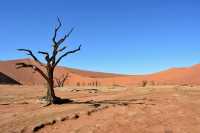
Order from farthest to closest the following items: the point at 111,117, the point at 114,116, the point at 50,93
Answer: the point at 50,93
the point at 114,116
the point at 111,117

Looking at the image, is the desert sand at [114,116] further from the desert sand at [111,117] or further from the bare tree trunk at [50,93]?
the bare tree trunk at [50,93]

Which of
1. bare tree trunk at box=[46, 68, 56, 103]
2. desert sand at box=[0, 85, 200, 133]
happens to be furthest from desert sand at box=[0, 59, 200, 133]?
bare tree trunk at box=[46, 68, 56, 103]

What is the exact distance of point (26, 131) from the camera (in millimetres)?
16562

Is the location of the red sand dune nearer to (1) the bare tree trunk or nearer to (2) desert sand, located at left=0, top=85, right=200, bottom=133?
(1) the bare tree trunk

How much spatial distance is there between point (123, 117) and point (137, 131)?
2029 millimetres

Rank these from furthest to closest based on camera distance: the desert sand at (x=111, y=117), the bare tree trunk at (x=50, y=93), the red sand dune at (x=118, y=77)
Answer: the red sand dune at (x=118, y=77), the bare tree trunk at (x=50, y=93), the desert sand at (x=111, y=117)

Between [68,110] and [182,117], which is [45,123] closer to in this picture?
[68,110]

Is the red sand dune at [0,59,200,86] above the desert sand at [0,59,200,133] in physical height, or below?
above

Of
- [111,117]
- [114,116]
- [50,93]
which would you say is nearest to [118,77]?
[50,93]

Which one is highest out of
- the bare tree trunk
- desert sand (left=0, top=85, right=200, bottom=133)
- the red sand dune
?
the red sand dune

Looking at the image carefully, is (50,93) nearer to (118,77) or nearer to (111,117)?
(111,117)

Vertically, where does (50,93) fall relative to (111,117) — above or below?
above

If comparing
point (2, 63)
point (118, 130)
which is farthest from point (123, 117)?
point (2, 63)

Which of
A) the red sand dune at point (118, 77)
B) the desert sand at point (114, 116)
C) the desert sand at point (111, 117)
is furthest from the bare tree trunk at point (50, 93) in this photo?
the red sand dune at point (118, 77)
